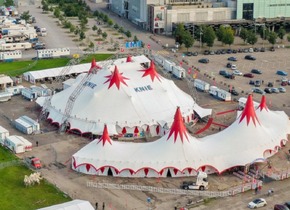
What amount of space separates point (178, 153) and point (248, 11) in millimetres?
69003

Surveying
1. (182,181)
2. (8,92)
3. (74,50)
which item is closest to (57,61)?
(74,50)

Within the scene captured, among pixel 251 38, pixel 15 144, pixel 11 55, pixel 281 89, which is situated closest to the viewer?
pixel 15 144

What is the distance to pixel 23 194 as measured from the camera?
1932 inches

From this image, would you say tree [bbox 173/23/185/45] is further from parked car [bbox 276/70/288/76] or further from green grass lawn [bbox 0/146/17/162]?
green grass lawn [bbox 0/146/17/162]

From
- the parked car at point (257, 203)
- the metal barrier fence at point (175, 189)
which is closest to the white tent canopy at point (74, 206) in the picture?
the metal barrier fence at point (175, 189)

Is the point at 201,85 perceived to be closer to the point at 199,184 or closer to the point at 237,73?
the point at 237,73

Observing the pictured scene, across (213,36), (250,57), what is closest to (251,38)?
(213,36)

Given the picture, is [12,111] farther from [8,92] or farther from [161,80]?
[161,80]

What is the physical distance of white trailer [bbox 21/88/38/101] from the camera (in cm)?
7344

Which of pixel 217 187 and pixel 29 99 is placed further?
pixel 29 99

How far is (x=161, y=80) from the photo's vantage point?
222 ft

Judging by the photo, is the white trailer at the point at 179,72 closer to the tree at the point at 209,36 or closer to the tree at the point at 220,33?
the tree at the point at 209,36

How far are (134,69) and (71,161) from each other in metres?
18.2

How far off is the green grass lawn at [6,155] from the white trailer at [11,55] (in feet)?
118
